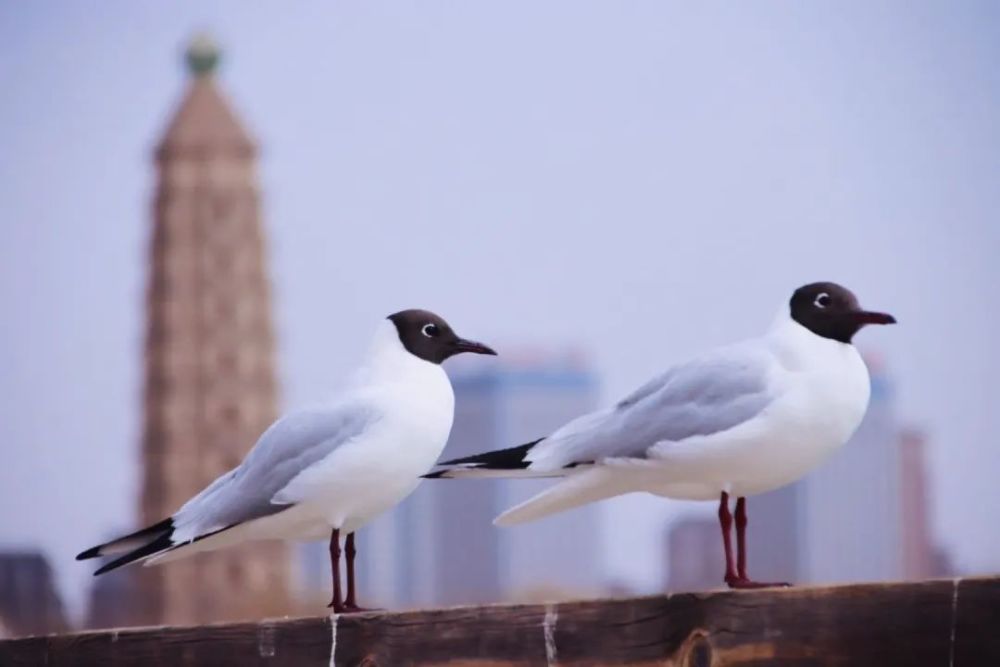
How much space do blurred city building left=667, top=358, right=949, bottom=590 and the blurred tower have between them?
3851 cm

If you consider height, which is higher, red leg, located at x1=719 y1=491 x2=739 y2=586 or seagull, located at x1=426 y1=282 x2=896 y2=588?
seagull, located at x1=426 y1=282 x2=896 y2=588

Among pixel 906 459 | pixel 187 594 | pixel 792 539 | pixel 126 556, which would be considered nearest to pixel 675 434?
pixel 126 556

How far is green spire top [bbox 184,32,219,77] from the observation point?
75438 mm

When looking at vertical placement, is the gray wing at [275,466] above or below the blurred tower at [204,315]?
below

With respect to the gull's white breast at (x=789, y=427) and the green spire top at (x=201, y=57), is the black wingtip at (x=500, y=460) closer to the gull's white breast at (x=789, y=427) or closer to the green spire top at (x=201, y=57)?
the gull's white breast at (x=789, y=427)

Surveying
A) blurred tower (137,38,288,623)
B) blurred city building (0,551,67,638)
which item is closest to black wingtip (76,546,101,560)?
blurred city building (0,551,67,638)

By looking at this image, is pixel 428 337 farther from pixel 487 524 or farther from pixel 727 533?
pixel 487 524

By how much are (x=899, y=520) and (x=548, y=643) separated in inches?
5154

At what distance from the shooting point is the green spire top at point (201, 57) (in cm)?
7544

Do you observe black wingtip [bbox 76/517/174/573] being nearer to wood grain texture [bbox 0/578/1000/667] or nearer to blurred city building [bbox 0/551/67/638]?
wood grain texture [bbox 0/578/1000/667]

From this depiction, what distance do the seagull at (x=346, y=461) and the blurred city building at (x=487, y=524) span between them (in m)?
118

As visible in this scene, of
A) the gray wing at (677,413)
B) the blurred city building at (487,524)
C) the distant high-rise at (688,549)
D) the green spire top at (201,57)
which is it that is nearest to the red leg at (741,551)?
the gray wing at (677,413)

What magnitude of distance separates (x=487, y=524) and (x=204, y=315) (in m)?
72.8

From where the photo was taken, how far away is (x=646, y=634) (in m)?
4.32
